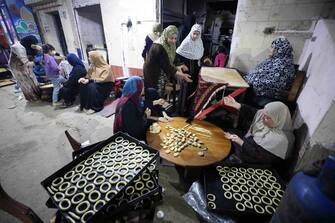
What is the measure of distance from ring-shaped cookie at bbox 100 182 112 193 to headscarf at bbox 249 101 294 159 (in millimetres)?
1473

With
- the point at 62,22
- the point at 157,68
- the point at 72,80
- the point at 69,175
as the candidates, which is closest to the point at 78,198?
the point at 69,175

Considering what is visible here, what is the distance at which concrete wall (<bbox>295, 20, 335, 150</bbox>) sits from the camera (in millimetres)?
1247

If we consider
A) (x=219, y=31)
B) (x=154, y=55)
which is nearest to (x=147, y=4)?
(x=154, y=55)

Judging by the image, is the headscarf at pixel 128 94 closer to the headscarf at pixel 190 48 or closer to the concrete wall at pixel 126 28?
the headscarf at pixel 190 48

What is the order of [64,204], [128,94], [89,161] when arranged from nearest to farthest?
[64,204] → [89,161] → [128,94]

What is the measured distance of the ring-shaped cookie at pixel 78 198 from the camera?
2.92ft

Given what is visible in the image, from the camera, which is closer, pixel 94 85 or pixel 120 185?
pixel 120 185

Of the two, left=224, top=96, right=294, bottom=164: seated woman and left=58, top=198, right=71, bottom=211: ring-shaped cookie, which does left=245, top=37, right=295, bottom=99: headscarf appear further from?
left=58, top=198, right=71, bottom=211: ring-shaped cookie

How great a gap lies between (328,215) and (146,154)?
100 centimetres

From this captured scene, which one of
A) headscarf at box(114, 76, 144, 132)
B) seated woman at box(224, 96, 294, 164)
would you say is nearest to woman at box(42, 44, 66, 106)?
headscarf at box(114, 76, 144, 132)

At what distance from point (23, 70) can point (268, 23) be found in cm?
553

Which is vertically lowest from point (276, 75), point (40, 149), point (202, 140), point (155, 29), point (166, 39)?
point (40, 149)

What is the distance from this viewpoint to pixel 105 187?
966mm

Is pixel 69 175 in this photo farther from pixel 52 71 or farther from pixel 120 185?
pixel 52 71
